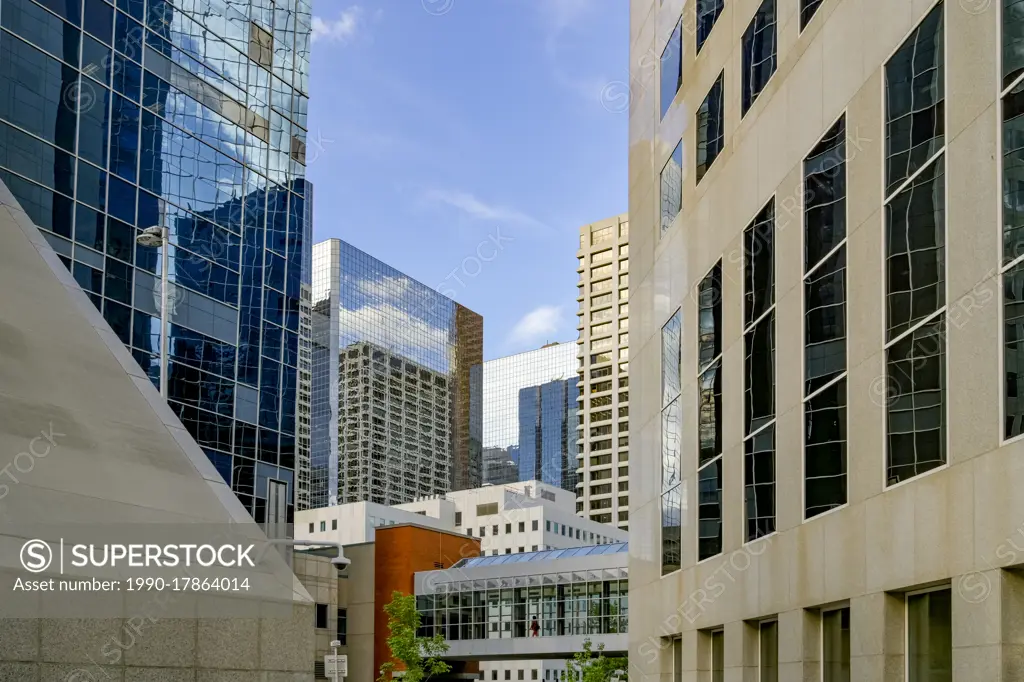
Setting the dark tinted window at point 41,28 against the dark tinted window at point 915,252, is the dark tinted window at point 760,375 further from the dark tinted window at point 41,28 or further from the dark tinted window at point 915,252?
the dark tinted window at point 41,28

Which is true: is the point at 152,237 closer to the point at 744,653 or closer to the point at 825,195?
the point at 744,653

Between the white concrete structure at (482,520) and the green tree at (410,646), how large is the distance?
69.1 metres

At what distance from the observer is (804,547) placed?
1975cm

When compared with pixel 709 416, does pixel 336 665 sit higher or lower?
lower

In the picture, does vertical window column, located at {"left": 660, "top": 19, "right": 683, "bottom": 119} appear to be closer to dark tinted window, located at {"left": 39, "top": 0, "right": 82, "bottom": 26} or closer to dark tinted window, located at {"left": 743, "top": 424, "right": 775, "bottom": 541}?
dark tinted window, located at {"left": 743, "top": 424, "right": 775, "bottom": 541}

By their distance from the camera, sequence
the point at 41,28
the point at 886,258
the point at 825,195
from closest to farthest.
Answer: the point at 886,258 < the point at 825,195 < the point at 41,28

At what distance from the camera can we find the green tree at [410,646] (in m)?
78.0

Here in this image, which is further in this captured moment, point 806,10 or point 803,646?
point 806,10

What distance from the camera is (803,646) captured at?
767 inches

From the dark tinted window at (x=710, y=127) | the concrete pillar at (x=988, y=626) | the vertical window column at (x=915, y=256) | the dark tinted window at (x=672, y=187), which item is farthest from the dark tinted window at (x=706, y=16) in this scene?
the concrete pillar at (x=988, y=626)

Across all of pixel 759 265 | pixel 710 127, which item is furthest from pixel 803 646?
pixel 710 127

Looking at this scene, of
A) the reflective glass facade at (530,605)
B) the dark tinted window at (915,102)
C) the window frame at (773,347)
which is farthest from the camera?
the reflective glass facade at (530,605)

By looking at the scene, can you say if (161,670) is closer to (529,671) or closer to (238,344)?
(238,344)

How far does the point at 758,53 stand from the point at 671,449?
10276mm
